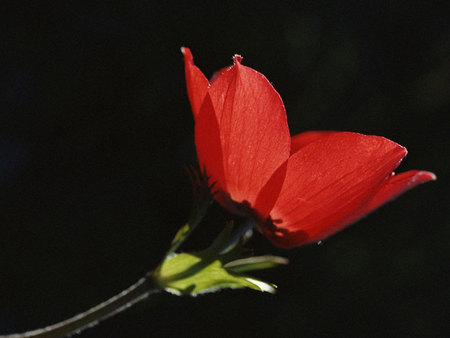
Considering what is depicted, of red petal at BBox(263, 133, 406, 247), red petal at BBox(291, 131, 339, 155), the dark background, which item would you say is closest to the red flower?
red petal at BBox(263, 133, 406, 247)

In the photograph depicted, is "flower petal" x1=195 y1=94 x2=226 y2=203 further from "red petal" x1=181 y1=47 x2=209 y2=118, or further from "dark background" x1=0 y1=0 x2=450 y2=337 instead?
"dark background" x1=0 y1=0 x2=450 y2=337

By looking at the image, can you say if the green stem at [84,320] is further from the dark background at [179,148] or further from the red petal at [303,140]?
the dark background at [179,148]

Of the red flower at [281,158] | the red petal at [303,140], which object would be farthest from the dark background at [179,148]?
the red flower at [281,158]

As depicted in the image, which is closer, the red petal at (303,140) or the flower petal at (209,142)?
the flower petal at (209,142)

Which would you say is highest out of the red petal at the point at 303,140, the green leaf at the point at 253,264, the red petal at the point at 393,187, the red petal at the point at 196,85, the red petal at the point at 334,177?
the red petal at the point at 196,85

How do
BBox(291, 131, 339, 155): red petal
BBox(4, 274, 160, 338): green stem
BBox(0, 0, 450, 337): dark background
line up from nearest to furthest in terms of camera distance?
BBox(4, 274, 160, 338): green stem → BBox(291, 131, 339, 155): red petal → BBox(0, 0, 450, 337): dark background

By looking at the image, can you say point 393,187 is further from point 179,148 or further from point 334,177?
point 179,148
